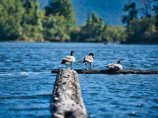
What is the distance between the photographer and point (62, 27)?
178125mm

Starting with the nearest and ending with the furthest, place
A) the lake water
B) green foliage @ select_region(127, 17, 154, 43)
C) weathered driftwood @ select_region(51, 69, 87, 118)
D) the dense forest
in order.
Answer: weathered driftwood @ select_region(51, 69, 87, 118) < the lake water < green foliage @ select_region(127, 17, 154, 43) < the dense forest

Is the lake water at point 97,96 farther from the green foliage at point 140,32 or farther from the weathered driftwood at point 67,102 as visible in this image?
the green foliage at point 140,32

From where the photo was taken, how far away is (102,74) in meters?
23.6

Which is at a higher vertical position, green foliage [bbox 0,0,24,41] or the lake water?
green foliage [bbox 0,0,24,41]

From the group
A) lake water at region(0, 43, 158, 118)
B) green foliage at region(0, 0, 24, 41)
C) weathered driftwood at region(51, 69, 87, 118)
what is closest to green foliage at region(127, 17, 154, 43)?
green foliage at region(0, 0, 24, 41)

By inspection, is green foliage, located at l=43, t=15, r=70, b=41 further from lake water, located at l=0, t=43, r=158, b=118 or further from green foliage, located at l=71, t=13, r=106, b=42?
lake water, located at l=0, t=43, r=158, b=118

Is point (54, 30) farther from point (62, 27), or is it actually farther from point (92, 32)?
point (92, 32)

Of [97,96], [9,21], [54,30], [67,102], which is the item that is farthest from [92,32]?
[67,102]

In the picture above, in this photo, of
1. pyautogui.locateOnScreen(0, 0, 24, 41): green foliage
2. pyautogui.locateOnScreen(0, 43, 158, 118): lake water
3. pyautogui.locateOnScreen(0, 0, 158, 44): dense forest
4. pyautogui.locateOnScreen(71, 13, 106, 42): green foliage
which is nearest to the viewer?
pyautogui.locateOnScreen(0, 43, 158, 118): lake water

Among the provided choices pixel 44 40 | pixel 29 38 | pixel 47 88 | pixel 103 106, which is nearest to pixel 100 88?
pixel 47 88

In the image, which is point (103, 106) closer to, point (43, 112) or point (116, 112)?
point (116, 112)

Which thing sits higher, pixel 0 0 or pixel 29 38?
Answer: pixel 0 0

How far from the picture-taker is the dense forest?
4774 inches

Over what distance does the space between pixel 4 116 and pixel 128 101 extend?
18.4ft
